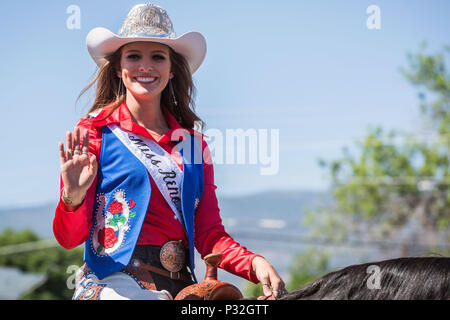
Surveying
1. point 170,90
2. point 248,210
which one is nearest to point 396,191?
point 248,210

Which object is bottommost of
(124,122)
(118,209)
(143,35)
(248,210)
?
(248,210)

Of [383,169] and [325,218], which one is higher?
[383,169]

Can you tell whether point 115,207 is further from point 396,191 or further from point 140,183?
point 396,191

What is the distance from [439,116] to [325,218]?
3417 millimetres

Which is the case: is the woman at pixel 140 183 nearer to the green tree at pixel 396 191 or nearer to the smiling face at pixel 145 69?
the smiling face at pixel 145 69

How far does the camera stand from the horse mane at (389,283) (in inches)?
67.4

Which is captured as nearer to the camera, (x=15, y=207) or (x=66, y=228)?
(x=66, y=228)

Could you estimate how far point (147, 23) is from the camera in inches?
93.7

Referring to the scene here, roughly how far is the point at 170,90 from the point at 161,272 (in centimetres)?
81

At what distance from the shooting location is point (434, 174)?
1247 centimetres

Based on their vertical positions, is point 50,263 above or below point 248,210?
below

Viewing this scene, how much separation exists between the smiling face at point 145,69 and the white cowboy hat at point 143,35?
44 millimetres
